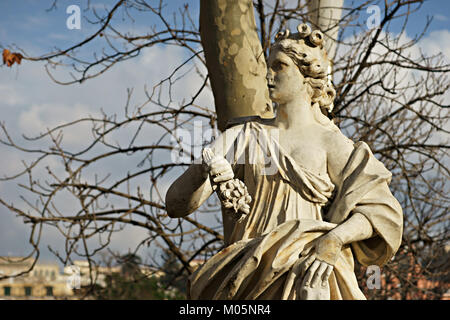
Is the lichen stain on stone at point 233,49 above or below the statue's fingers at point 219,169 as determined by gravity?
above

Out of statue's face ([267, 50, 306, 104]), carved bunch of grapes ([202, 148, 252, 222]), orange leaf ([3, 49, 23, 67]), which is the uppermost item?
orange leaf ([3, 49, 23, 67])

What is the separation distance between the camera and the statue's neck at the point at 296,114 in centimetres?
512

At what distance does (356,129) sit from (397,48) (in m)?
1.13

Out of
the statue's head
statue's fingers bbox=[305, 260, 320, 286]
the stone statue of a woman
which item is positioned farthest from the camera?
the statue's head

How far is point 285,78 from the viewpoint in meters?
5.11

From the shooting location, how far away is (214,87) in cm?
722

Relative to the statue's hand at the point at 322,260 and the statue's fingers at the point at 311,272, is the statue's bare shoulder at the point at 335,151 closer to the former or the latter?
the statue's hand at the point at 322,260

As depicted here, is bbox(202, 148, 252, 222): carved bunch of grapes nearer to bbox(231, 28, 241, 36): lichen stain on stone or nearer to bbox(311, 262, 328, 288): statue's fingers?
bbox(311, 262, 328, 288): statue's fingers

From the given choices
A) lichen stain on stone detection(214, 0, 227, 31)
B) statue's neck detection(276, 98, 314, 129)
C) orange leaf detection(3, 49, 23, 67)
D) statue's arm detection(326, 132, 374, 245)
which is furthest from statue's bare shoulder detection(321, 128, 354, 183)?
orange leaf detection(3, 49, 23, 67)

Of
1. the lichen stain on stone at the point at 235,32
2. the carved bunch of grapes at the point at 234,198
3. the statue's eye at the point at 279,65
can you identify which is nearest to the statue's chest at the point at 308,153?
the statue's eye at the point at 279,65

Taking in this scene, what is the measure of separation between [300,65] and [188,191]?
1.05m

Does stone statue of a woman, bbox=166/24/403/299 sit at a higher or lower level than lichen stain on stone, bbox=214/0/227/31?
lower

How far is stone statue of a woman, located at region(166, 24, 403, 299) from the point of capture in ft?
14.9
